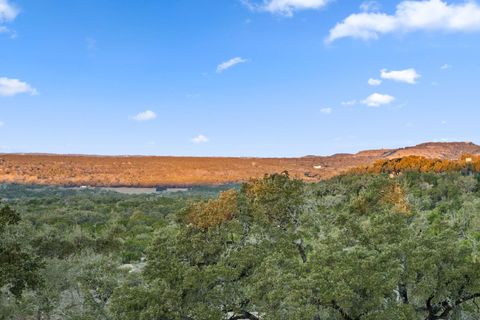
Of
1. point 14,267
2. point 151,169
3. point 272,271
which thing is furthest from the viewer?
point 151,169

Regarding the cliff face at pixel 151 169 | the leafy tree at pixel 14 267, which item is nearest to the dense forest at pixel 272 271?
the leafy tree at pixel 14 267

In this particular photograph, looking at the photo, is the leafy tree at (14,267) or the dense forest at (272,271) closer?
the dense forest at (272,271)

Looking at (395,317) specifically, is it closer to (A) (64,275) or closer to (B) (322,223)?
(B) (322,223)

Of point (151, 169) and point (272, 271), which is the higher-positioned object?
point (272, 271)

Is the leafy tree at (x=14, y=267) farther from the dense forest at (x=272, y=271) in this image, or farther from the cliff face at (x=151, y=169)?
the cliff face at (x=151, y=169)

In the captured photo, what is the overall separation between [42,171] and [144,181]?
96.0 ft

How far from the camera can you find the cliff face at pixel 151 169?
149 metres

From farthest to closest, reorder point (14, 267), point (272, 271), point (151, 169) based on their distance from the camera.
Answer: point (151, 169) < point (14, 267) < point (272, 271)

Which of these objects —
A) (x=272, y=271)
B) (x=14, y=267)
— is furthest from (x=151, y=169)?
(x=272, y=271)

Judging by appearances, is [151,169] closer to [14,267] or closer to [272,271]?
[14,267]

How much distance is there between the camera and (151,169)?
158 metres

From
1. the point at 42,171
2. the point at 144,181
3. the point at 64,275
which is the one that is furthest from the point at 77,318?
the point at 42,171

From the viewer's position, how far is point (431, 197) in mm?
74188

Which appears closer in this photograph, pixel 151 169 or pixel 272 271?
pixel 272 271
